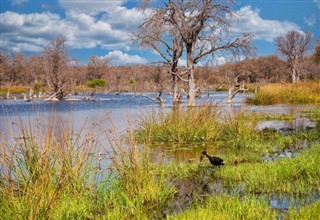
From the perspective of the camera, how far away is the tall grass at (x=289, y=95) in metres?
32.0

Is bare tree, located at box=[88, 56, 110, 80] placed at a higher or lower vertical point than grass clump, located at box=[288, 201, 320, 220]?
higher

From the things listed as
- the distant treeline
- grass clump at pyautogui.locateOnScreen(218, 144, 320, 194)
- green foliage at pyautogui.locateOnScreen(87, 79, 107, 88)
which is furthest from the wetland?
green foliage at pyautogui.locateOnScreen(87, 79, 107, 88)

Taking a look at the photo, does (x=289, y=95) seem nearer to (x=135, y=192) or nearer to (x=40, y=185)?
(x=135, y=192)

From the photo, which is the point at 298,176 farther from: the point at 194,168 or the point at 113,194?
the point at 113,194

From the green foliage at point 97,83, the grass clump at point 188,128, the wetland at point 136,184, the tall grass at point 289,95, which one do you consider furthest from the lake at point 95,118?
the green foliage at point 97,83

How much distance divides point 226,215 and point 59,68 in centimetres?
4909

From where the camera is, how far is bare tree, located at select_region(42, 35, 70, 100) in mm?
50806

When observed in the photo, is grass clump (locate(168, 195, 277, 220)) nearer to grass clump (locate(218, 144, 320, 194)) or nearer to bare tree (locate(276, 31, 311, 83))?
grass clump (locate(218, 144, 320, 194))

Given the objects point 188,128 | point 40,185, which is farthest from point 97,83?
point 40,185

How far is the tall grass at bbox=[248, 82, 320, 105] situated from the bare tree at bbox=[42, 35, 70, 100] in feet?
83.3

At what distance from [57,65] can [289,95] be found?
30.7m

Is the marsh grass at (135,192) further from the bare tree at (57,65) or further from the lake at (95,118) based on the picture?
the bare tree at (57,65)

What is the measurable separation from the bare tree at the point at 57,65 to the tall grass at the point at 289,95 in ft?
83.3

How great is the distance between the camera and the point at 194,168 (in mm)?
8242
